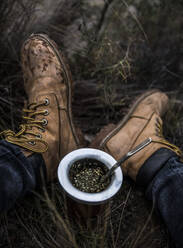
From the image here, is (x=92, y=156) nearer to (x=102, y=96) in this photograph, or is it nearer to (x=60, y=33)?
(x=102, y=96)

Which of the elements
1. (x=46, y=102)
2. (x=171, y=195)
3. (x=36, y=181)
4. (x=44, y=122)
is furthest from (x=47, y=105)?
(x=171, y=195)

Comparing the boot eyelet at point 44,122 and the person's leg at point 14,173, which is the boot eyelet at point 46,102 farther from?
the person's leg at point 14,173

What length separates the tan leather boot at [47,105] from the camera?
4.05ft

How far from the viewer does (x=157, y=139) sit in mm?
1354

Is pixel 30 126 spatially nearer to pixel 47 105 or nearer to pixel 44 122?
pixel 44 122

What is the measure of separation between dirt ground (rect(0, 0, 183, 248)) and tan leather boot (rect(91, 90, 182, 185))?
0.11 metres

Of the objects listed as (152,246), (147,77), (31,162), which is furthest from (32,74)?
(152,246)

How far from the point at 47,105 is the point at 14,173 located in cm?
51

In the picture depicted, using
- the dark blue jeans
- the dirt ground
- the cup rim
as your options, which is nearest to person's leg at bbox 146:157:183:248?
the dark blue jeans

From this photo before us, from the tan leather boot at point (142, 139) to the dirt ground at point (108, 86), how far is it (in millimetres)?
108

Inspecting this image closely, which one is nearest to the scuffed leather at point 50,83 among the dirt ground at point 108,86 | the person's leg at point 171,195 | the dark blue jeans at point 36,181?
the dirt ground at point 108,86

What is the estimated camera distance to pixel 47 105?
1407 mm

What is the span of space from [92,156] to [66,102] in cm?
55

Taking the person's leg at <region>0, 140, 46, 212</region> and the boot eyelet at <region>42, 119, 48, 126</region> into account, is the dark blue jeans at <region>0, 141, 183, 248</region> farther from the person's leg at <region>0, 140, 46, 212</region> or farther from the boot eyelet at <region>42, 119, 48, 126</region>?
the boot eyelet at <region>42, 119, 48, 126</region>
